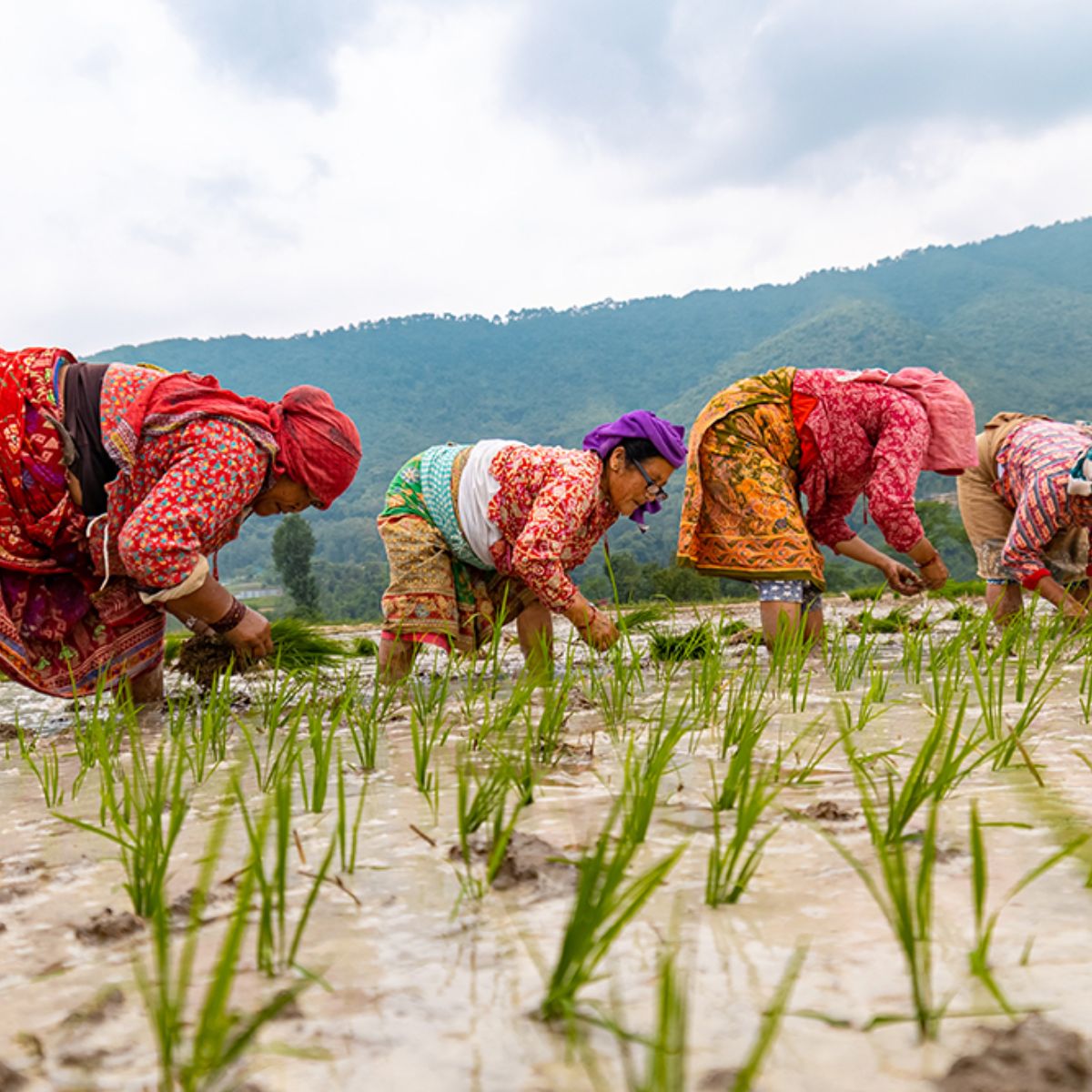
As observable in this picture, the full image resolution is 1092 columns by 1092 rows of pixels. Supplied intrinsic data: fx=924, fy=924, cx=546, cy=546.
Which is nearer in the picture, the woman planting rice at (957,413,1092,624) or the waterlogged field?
the waterlogged field

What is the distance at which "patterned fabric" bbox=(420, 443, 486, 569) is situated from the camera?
353 centimetres

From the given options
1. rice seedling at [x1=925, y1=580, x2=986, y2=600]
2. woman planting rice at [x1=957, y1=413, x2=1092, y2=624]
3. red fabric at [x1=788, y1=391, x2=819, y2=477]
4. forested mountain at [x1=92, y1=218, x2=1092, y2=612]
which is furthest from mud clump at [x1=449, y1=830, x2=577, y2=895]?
forested mountain at [x1=92, y1=218, x2=1092, y2=612]

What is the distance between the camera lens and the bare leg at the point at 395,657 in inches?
134

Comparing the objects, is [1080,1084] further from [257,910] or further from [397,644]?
[397,644]

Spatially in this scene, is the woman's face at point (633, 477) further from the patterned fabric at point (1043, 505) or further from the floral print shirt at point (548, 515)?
the patterned fabric at point (1043, 505)

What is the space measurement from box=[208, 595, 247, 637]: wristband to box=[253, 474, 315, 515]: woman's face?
307 mm

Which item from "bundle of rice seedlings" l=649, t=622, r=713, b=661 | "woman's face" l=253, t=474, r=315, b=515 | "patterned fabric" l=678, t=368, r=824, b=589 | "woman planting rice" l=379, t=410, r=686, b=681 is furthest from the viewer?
"patterned fabric" l=678, t=368, r=824, b=589

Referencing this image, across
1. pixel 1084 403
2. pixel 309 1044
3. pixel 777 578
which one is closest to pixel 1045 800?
pixel 309 1044

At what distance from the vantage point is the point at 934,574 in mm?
3965

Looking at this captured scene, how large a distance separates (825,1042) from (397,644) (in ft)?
9.32

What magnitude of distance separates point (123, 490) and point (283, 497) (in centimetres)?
47

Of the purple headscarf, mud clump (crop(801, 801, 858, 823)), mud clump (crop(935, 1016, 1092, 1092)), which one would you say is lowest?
mud clump (crop(801, 801, 858, 823))

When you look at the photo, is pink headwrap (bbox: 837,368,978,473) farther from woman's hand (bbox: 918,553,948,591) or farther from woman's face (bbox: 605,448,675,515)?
woman's face (bbox: 605,448,675,515)

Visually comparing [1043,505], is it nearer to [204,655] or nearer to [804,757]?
[804,757]
